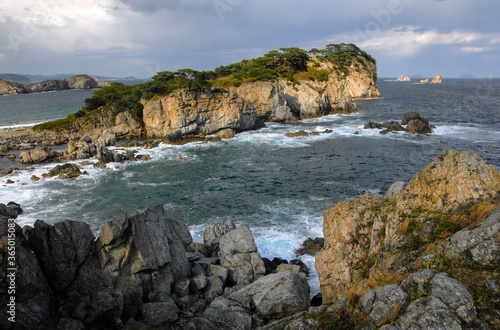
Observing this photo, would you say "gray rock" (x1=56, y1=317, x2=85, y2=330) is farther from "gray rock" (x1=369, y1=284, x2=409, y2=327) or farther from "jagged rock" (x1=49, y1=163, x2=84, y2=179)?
"jagged rock" (x1=49, y1=163, x2=84, y2=179)

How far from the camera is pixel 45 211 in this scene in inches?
1103

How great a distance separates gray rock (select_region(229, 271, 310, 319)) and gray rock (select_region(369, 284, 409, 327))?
533cm

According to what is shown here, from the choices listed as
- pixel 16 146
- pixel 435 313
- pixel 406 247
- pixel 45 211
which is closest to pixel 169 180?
pixel 45 211

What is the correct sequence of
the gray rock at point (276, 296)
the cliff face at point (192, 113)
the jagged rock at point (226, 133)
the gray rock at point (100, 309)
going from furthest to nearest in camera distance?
the jagged rock at point (226, 133) < the cliff face at point (192, 113) < the gray rock at point (276, 296) < the gray rock at point (100, 309)

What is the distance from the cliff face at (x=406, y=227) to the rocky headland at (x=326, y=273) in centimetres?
4

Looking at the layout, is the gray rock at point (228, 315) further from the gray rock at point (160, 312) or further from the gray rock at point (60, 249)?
the gray rock at point (60, 249)

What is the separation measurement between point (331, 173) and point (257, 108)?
3725cm

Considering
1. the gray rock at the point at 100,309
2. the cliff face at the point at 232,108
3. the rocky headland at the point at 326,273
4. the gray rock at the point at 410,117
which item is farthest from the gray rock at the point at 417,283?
the gray rock at the point at 410,117

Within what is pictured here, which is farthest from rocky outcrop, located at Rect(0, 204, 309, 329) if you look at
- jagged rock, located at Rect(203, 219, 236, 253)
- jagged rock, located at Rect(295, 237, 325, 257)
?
jagged rock, located at Rect(203, 219, 236, 253)

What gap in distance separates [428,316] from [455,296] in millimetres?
928

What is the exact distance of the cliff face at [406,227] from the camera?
34.4 ft

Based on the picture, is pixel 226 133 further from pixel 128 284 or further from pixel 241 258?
pixel 128 284

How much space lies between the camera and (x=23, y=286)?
10758mm

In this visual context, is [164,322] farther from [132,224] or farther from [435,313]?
[435,313]
